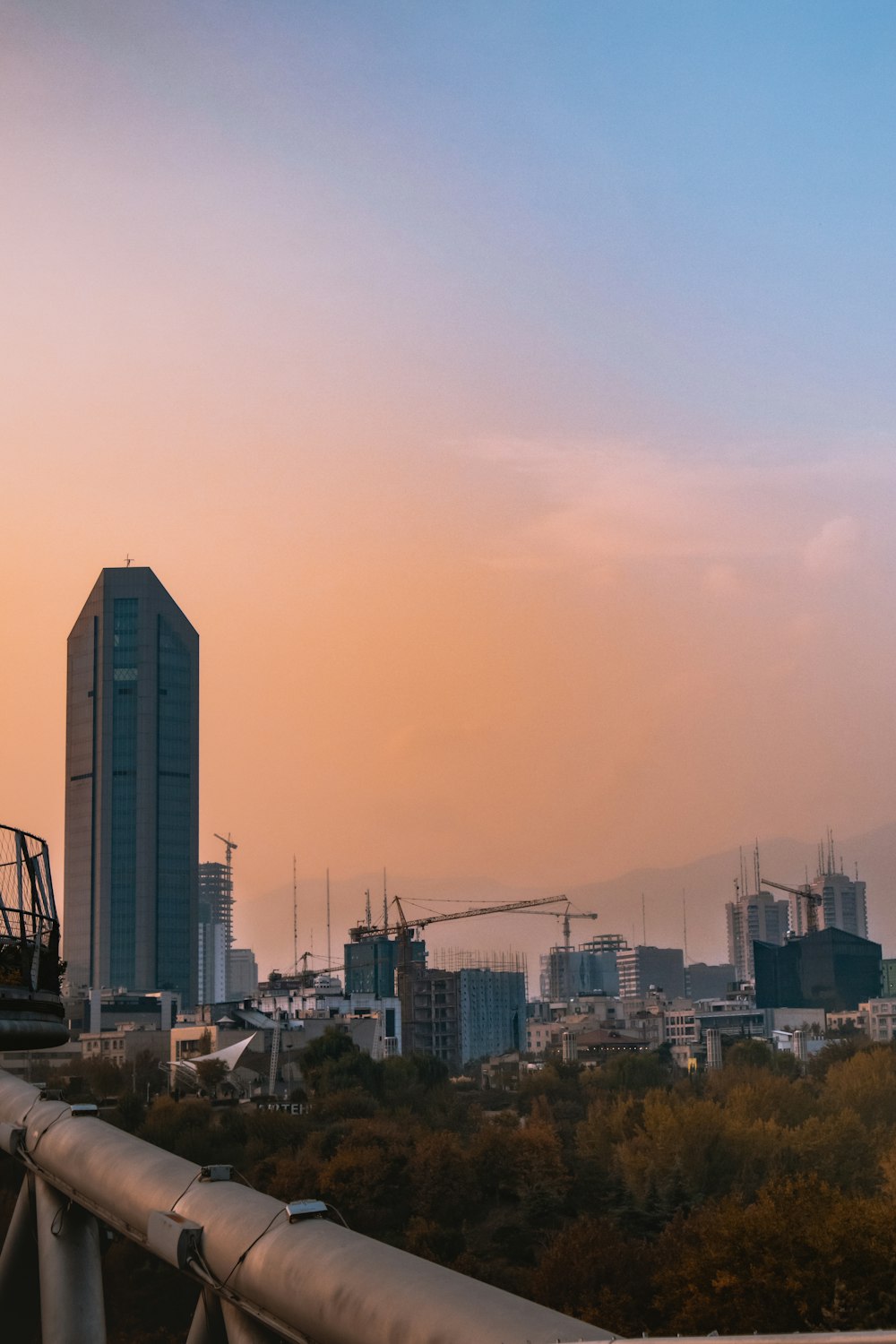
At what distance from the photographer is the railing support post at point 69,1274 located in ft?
85.3

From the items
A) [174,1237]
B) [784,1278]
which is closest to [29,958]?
[174,1237]

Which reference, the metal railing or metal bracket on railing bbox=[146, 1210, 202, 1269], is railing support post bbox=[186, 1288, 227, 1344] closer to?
the metal railing

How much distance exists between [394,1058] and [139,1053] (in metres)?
20.9

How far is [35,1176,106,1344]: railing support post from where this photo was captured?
25984 mm

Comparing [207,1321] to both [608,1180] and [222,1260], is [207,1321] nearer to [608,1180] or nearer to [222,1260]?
[222,1260]

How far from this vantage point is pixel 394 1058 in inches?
4953

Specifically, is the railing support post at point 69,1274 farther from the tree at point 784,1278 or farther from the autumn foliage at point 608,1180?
the tree at point 784,1278

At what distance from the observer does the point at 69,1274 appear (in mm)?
26562

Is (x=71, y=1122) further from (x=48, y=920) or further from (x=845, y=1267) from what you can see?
(x=845, y=1267)

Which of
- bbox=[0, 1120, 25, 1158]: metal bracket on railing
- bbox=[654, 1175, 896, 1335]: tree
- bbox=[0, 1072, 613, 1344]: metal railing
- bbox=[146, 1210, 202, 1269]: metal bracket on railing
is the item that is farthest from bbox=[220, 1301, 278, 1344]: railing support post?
bbox=[654, 1175, 896, 1335]: tree

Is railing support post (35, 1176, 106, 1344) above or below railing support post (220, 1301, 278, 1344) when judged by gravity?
below

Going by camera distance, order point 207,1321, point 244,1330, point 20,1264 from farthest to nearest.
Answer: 1. point 20,1264
2. point 207,1321
3. point 244,1330

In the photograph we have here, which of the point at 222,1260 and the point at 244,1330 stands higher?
the point at 222,1260

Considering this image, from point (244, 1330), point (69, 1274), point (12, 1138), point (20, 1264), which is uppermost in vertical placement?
point (12, 1138)
